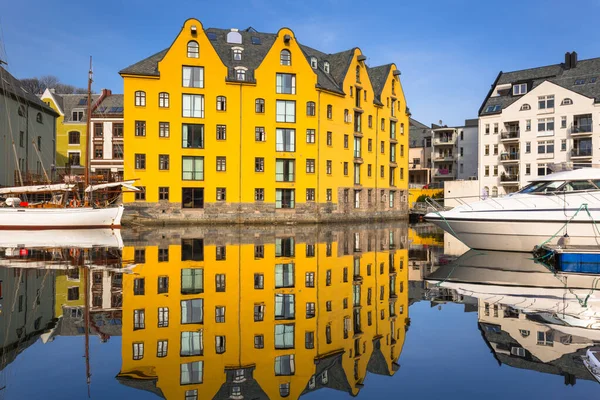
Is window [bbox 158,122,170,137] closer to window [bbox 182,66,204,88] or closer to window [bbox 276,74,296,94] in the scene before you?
window [bbox 182,66,204,88]

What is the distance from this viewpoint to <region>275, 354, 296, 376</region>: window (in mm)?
7516

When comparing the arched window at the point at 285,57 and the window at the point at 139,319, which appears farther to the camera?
the arched window at the point at 285,57

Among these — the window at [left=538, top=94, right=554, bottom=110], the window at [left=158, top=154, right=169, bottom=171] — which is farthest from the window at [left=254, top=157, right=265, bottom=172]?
the window at [left=538, top=94, right=554, bottom=110]

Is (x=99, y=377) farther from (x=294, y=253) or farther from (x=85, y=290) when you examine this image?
(x=294, y=253)

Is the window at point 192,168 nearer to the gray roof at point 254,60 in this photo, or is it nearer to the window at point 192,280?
the gray roof at point 254,60

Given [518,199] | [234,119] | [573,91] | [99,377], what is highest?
[573,91]

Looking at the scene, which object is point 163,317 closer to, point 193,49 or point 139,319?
point 139,319

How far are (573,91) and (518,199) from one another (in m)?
51.1

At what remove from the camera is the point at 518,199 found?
70.2 feet

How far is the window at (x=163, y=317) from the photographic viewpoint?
9.87 metres

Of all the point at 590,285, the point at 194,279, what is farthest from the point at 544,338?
the point at 194,279

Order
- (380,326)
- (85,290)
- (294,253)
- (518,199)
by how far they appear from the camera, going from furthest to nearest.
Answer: (294,253), (518,199), (85,290), (380,326)

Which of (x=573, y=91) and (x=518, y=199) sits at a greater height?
(x=573, y=91)

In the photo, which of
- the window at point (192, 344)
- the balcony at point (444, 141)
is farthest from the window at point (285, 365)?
the balcony at point (444, 141)
